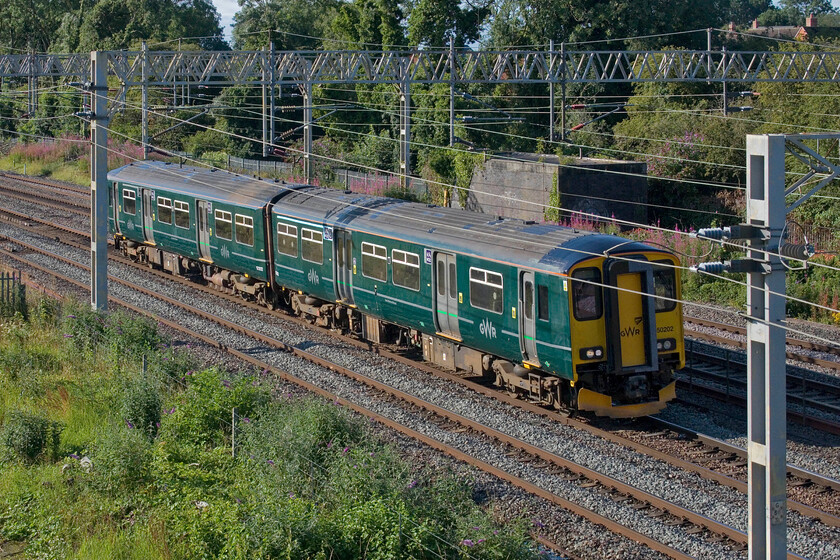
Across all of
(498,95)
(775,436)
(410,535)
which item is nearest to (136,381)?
(410,535)

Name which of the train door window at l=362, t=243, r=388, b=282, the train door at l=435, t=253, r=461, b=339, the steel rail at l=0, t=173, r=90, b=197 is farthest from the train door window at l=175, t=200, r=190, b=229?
the steel rail at l=0, t=173, r=90, b=197

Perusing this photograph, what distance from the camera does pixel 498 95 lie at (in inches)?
1759

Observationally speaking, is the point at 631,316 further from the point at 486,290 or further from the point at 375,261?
the point at 375,261

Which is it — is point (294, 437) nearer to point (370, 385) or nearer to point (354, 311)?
point (370, 385)

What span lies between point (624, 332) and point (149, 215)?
52.9 feet

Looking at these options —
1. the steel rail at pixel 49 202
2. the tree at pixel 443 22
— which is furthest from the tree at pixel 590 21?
the steel rail at pixel 49 202

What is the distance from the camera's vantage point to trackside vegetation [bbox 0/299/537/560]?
8836 millimetres

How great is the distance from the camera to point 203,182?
23922 mm

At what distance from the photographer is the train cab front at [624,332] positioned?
13.3 metres

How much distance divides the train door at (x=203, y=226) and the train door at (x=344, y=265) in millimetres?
5586

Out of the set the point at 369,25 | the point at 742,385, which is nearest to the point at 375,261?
the point at 742,385

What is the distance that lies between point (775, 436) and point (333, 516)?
4075 mm

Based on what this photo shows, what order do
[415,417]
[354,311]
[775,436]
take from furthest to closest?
1. [354,311]
2. [415,417]
3. [775,436]

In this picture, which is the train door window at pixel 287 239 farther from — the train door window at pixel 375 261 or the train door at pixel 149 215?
the train door at pixel 149 215
